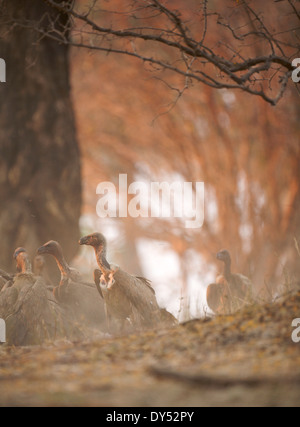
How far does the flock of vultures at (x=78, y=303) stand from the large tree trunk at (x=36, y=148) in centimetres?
166

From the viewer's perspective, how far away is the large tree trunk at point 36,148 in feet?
15.8

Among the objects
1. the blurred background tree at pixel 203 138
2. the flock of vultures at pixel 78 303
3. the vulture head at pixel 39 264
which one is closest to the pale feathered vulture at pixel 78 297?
the flock of vultures at pixel 78 303

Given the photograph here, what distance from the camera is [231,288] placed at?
140 inches

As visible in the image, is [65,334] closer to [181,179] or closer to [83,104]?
[181,179]

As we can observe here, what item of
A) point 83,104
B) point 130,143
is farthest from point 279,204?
point 83,104

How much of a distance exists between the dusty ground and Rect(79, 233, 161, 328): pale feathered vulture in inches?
16.1

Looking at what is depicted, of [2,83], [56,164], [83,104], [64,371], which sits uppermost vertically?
[83,104]

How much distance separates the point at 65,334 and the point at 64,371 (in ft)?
2.83

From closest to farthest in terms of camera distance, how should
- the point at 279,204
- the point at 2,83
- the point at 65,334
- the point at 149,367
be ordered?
the point at 149,367 < the point at 65,334 < the point at 2,83 < the point at 279,204

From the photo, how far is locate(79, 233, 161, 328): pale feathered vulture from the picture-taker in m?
3.06

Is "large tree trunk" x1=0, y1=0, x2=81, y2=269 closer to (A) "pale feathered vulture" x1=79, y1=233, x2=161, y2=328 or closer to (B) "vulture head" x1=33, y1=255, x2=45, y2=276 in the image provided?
(B) "vulture head" x1=33, y1=255, x2=45, y2=276

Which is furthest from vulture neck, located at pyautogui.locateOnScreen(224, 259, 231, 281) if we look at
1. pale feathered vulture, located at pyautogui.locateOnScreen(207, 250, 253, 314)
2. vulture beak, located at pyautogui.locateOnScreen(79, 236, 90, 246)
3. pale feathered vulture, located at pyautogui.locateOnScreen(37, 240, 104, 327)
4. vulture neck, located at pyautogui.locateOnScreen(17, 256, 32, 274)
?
vulture neck, located at pyautogui.locateOnScreen(17, 256, 32, 274)

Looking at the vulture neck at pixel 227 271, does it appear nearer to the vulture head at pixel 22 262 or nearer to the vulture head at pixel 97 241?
the vulture head at pixel 97 241

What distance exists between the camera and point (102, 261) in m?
3.15
